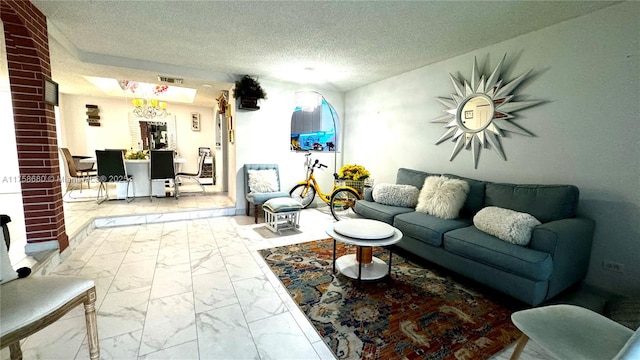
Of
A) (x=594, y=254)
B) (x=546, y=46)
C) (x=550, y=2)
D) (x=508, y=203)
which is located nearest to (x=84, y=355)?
(x=508, y=203)

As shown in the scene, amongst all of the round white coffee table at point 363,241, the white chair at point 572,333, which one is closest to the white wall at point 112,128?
the round white coffee table at point 363,241

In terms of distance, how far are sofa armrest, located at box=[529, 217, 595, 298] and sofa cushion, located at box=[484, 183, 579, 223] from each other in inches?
4.5

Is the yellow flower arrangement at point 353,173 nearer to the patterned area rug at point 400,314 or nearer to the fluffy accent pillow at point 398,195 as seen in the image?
the fluffy accent pillow at point 398,195

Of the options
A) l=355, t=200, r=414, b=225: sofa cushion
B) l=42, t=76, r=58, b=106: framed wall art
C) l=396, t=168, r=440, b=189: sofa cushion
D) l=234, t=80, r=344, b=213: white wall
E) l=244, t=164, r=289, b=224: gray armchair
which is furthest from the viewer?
l=234, t=80, r=344, b=213: white wall

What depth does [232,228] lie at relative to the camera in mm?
A: 3910

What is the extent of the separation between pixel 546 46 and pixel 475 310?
2.54 metres

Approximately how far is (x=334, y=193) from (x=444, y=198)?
180 cm

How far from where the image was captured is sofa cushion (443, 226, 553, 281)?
6.12 ft

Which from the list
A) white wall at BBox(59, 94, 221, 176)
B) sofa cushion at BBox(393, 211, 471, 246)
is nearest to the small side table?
sofa cushion at BBox(393, 211, 471, 246)

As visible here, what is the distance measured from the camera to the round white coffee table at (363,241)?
2232 millimetres

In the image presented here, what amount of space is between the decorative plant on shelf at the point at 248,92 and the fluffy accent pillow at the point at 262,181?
1112mm

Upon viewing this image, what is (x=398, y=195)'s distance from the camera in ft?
11.0

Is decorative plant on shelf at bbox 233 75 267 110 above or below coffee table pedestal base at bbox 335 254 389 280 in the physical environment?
above

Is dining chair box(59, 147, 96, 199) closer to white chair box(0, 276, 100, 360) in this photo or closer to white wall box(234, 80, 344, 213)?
white wall box(234, 80, 344, 213)
